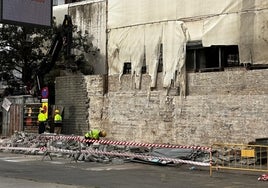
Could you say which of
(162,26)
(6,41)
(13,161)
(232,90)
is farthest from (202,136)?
(6,41)

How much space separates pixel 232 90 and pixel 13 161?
934 centimetres

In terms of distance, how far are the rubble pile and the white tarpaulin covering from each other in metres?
4.39

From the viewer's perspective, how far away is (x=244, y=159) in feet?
55.4

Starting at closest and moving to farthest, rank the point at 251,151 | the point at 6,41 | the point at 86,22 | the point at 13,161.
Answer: the point at 251,151
the point at 13,161
the point at 86,22
the point at 6,41

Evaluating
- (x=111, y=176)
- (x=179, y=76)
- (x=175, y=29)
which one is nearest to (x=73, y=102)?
(x=179, y=76)

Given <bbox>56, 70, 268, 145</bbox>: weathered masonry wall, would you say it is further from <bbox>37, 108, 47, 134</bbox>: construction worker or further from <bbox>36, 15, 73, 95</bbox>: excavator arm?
<bbox>36, 15, 73, 95</bbox>: excavator arm

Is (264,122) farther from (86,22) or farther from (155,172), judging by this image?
(86,22)

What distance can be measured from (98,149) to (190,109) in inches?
186

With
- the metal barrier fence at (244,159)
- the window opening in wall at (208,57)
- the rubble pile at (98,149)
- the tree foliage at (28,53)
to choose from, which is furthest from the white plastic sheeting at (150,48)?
the metal barrier fence at (244,159)

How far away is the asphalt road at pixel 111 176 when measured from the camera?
1338cm

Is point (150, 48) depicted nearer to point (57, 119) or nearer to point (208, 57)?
point (208, 57)

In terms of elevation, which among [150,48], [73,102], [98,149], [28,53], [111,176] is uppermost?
[28,53]

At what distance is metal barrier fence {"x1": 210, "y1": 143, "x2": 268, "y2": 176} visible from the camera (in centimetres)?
1580

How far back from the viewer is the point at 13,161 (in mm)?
19875
